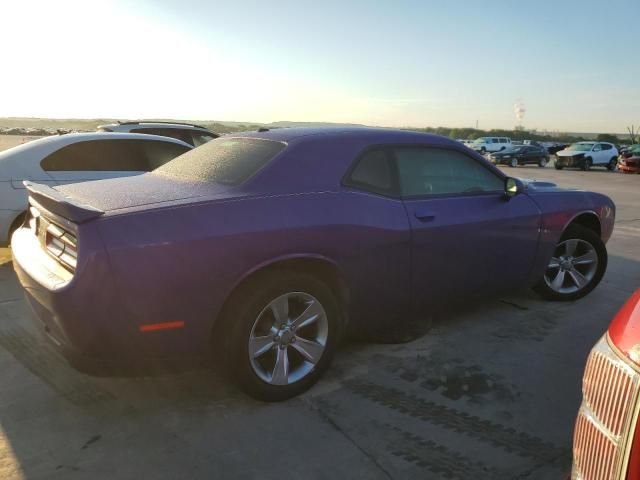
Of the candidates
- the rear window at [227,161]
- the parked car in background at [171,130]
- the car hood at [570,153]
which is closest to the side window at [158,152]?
the rear window at [227,161]

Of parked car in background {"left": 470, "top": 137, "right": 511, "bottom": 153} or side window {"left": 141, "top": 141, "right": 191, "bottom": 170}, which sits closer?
side window {"left": 141, "top": 141, "right": 191, "bottom": 170}

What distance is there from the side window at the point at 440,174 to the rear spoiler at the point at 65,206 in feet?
6.26

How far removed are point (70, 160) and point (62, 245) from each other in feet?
11.8

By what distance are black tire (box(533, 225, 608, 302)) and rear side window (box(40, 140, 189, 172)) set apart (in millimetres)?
4528

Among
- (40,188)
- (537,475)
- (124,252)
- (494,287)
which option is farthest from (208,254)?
(494,287)

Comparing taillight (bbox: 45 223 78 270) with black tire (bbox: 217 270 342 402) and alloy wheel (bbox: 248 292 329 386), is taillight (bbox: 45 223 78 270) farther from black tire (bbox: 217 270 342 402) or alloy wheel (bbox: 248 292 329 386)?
alloy wheel (bbox: 248 292 329 386)

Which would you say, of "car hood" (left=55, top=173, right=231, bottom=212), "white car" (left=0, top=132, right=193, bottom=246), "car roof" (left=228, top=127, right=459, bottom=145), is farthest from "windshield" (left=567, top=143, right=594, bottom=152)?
"car hood" (left=55, top=173, right=231, bottom=212)

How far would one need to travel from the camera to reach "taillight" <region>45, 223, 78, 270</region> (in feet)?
8.32

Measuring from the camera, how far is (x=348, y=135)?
3.48 metres

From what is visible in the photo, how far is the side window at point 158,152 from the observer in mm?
6402

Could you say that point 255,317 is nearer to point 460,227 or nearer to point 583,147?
point 460,227

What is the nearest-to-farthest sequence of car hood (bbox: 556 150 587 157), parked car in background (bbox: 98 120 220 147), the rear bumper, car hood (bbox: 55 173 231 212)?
the rear bumper < car hood (bbox: 55 173 231 212) < parked car in background (bbox: 98 120 220 147) < car hood (bbox: 556 150 587 157)

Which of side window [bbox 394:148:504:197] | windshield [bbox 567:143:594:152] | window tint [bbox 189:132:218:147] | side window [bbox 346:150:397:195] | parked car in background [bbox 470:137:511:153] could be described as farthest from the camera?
parked car in background [bbox 470:137:511:153]

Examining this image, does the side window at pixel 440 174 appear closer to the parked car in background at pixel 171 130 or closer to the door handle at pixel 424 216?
the door handle at pixel 424 216
